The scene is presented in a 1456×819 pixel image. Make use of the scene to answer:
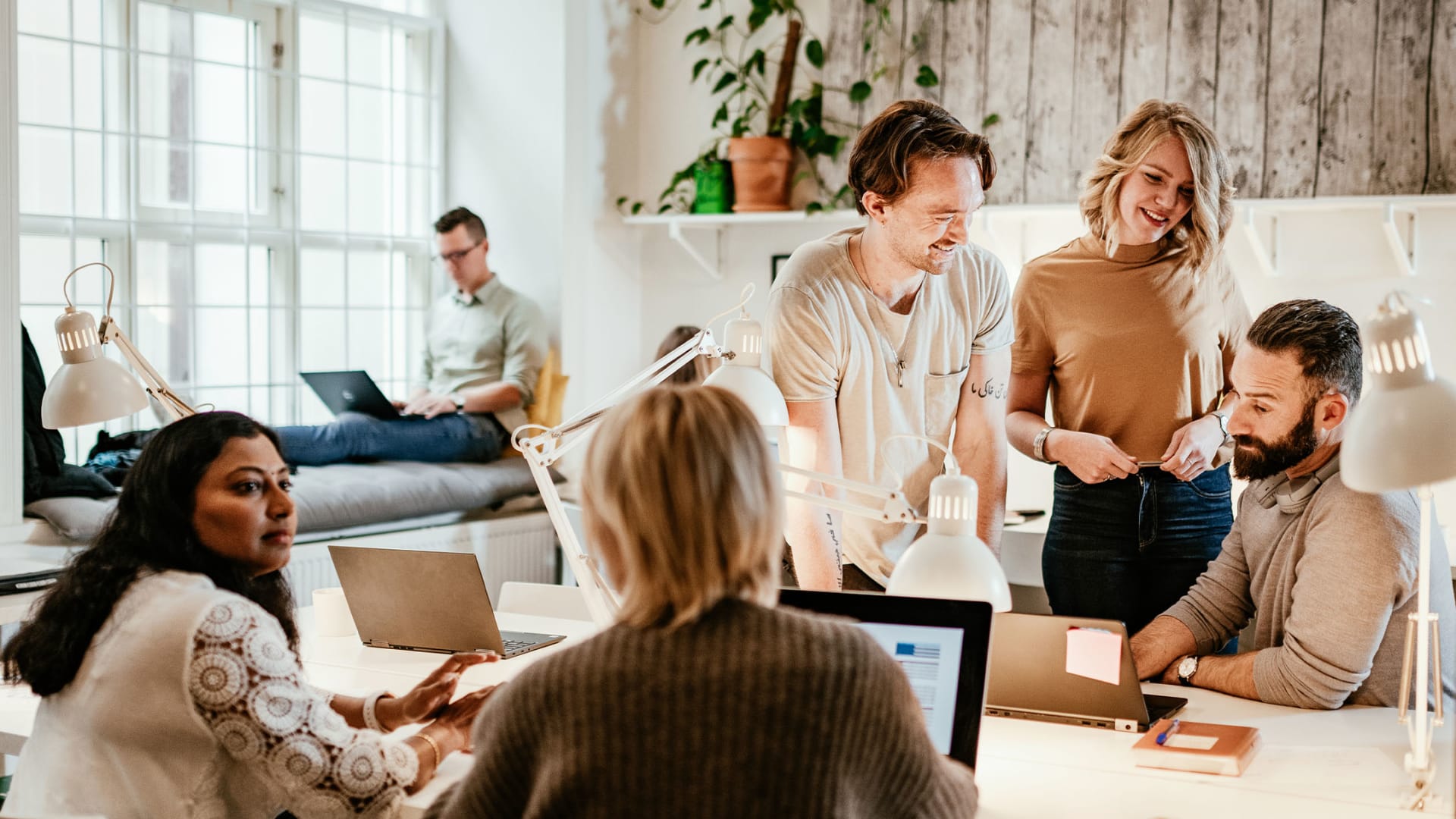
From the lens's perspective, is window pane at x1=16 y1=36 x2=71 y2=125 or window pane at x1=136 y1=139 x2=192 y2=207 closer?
window pane at x1=16 y1=36 x2=71 y2=125

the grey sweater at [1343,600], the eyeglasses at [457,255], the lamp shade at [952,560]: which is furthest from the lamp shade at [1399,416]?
the eyeglasses at [457,255]

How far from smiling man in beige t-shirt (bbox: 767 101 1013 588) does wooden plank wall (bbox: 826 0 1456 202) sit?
1.89 m

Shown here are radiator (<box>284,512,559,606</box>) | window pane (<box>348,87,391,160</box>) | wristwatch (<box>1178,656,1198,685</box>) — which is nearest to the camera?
wristwatch (<box>1178,656,1198,685</box>)

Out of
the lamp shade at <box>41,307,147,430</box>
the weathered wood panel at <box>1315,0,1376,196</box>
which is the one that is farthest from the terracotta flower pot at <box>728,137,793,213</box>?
the lamp shade at <box>41,307,147,430</box>

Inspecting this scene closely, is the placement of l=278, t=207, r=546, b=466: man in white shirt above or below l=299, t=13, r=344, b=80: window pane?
below

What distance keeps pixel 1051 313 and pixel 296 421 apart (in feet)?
10.4

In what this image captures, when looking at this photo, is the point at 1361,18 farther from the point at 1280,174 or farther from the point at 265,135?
the point at 265,135

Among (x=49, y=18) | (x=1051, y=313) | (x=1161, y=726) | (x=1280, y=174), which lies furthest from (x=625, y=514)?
(x=49, y=18)

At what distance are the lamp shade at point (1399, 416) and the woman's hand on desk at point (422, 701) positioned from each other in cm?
119

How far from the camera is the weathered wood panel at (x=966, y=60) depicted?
4336 millimetres

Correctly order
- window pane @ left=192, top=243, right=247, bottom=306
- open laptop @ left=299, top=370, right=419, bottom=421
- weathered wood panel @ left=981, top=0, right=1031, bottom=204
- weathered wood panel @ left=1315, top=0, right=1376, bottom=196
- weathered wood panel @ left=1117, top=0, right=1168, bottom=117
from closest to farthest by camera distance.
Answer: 1. weathered wood panel @ left=1315, top=0, right=1376, bottom=196
2. weathered wood panel @ left=1117, top=0, right=1168, bottom=117
3. weathered wood panel @ left=981, top=0, right=1031, bottom=204
4. open laptop @ left=299, top=370, right=419, bottom=421
5. window pane @ left=192, top=243, right=247, bottom=306

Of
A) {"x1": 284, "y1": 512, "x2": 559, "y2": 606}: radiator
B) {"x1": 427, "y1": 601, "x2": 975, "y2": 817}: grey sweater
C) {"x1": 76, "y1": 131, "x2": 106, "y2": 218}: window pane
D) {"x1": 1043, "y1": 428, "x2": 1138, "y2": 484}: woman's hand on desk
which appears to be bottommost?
{"x1": 284, "y1": 512, "x2": 559, "y2": 606}: radiator

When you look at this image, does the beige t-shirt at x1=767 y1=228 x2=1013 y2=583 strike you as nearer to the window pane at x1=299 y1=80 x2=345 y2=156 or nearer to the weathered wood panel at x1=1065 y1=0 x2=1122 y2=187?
the weathered wood panel at x1=1065 y1=0 x2=1122 y2=187

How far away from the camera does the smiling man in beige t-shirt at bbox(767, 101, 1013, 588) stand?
220cm
